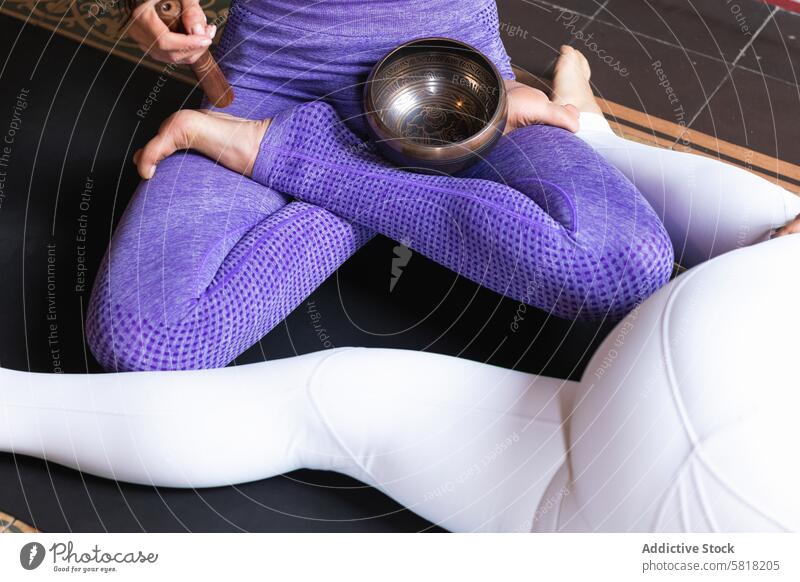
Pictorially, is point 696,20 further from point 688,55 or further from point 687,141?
point 687,141

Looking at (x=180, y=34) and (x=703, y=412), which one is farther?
(x=180, y=34)

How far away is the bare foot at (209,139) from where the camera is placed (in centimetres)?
69

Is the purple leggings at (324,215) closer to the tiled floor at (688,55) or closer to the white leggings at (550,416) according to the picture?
the white leggings at (550,416)

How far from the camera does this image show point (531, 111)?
0.74 metres

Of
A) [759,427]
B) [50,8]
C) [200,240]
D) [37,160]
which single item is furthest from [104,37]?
[759,427]

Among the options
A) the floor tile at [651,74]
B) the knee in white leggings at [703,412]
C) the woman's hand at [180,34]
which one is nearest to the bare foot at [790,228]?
the knee in white leggings at [703,412]

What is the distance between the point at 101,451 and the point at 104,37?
0.62 meters

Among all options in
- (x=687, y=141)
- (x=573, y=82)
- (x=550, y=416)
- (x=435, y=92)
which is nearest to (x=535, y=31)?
(x=573, y=82)

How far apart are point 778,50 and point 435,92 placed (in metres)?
0.52

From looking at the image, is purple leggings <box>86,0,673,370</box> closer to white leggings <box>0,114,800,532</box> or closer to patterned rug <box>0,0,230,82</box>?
white leggings <box>0,114,800,532</box>

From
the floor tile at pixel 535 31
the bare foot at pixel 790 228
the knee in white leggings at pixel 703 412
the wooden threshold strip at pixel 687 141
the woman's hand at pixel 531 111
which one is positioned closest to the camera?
the knee in white leggings at pixel 703 412

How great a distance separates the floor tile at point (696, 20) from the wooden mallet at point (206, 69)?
1.81ft

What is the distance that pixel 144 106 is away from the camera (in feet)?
3.05
